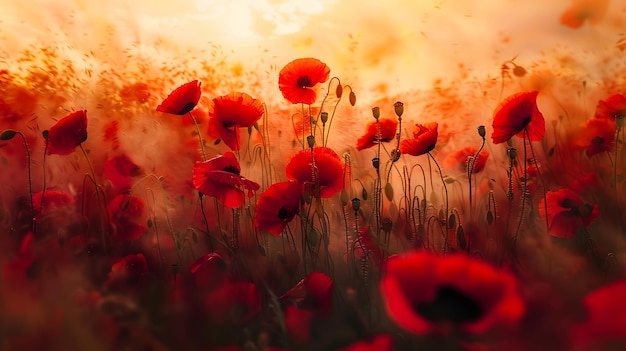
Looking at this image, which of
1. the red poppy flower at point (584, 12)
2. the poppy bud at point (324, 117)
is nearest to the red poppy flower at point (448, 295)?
the poppy bud at point (324, 117)

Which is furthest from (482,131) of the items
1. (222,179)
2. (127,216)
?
(127,216)

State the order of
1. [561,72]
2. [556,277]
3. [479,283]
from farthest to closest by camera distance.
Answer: [561,72]
[556,277]
[479,283]

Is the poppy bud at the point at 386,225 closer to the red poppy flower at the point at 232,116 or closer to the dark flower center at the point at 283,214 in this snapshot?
the dark flower center at the point at 283,214

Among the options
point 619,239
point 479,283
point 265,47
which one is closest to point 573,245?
point 619,239

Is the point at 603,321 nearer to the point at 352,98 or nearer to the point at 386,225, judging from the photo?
the point at 386,225

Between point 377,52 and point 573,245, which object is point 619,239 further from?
point 377,52

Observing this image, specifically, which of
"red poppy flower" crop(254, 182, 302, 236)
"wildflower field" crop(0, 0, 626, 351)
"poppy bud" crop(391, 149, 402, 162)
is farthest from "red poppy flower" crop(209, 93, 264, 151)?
"poppy bud" crop(391, 149, 402, 162)
